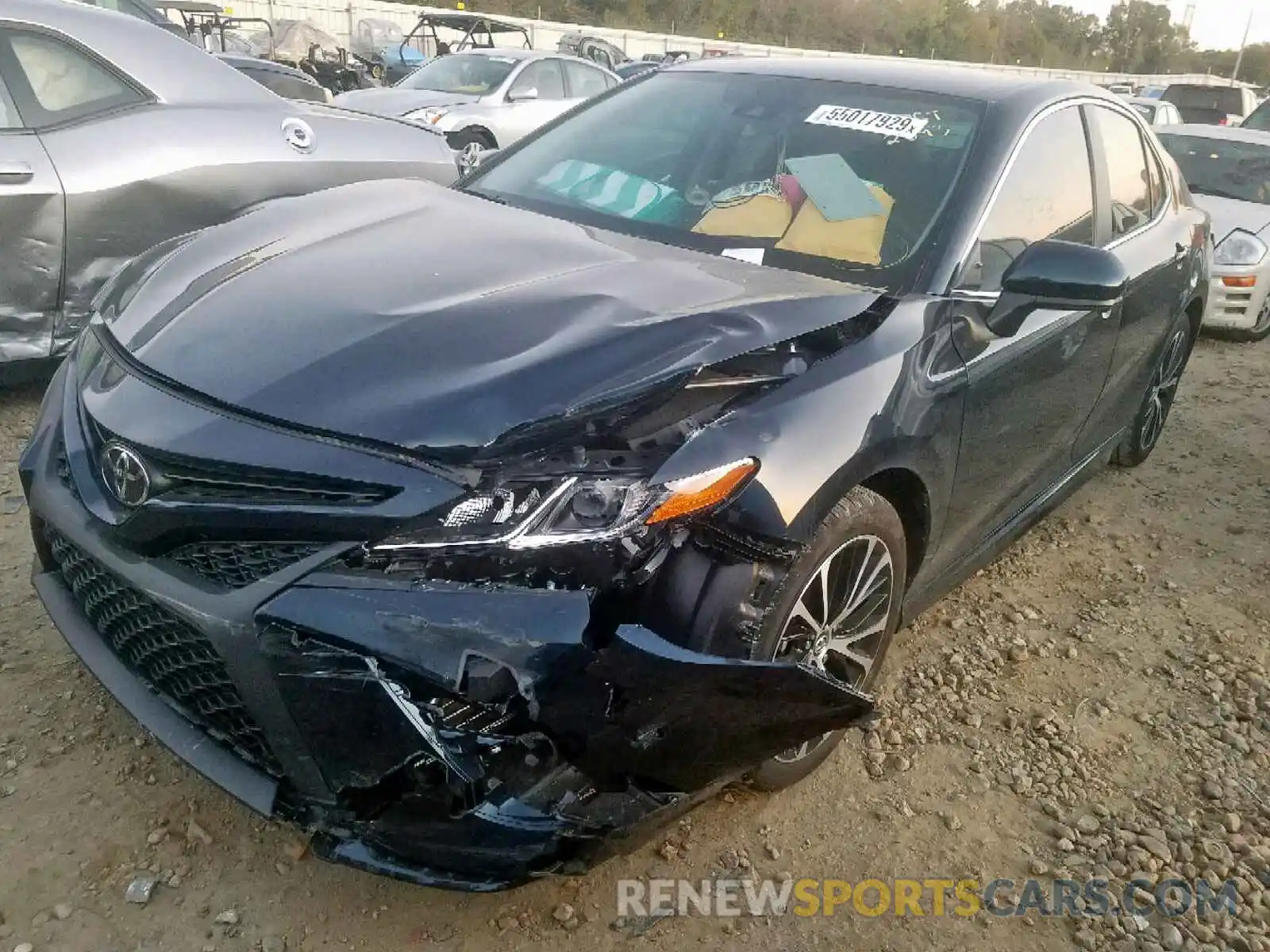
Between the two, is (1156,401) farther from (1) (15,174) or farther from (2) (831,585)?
(1) (15,174)

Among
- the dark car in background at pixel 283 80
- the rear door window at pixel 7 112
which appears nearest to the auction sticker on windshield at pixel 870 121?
the rear door window at pixel 7 112

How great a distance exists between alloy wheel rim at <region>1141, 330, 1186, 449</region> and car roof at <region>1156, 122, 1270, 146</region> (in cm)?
484

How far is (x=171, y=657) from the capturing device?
72.7 inches

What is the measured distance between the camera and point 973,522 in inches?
112

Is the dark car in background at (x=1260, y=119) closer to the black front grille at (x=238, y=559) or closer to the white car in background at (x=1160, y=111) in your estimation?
the white car in background at (x=1160, y=111)

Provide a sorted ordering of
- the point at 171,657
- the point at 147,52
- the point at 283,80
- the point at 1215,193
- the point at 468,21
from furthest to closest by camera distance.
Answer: the point at 468,21 → the point at 283,80 → the point at 1215,193 → the point at 147,52 → the point at 171,657

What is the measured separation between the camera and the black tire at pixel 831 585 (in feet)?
6.39

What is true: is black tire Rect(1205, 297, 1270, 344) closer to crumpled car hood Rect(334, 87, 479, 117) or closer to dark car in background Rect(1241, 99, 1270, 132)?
dark car in background Rect(1241, 99, 1270, 132)

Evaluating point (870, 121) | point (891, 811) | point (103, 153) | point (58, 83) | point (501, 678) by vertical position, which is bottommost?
point (891, 811)

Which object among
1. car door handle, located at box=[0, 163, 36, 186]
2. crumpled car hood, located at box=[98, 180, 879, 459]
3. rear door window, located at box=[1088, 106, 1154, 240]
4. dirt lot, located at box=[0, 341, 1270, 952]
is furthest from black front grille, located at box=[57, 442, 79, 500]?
rear door window, located at box=[1088, 106, 1154, 240]

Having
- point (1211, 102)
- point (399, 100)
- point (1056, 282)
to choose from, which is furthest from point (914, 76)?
point (1211, 102)

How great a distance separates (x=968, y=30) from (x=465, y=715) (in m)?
70.4

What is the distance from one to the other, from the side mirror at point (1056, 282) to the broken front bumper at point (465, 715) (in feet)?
4.10

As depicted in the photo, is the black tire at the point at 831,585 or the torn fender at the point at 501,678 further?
the black tire at the point at 831,585
